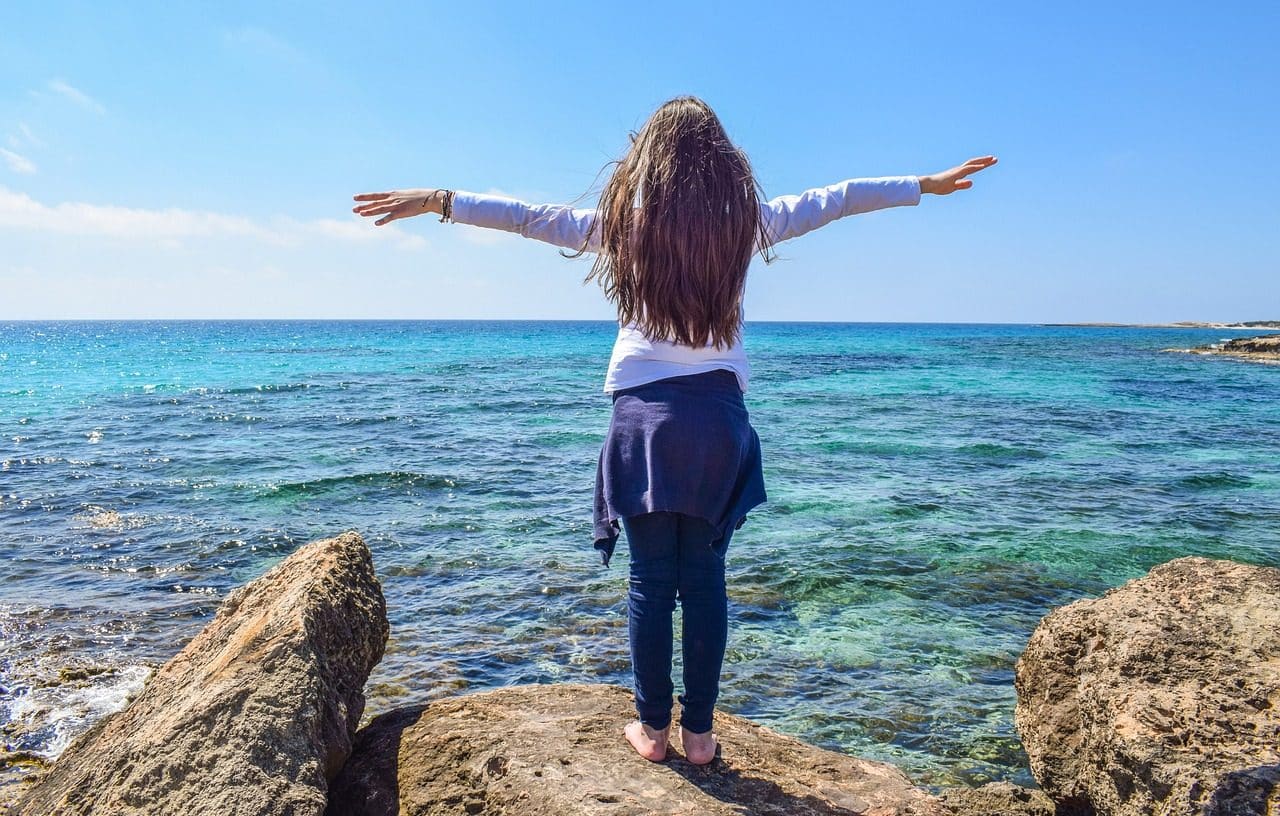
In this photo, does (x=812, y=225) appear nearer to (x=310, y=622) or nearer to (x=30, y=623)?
(x=310, y=622)

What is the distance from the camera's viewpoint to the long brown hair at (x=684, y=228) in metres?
2.98

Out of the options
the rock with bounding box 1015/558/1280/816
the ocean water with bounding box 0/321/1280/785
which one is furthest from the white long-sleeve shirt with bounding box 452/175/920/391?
the ocean water with bounding box 0/321/1280/785

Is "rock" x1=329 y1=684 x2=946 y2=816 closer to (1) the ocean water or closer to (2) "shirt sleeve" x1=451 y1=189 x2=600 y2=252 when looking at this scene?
(1) the ocean water

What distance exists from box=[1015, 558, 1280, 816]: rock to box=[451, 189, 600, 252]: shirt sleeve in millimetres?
2459

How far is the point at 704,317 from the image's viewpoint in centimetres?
302

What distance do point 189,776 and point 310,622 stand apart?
2.21 ft

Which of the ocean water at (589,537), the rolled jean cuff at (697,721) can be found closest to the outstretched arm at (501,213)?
the rolled jean cuff at (697,721)

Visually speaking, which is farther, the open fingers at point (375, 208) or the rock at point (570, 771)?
the open fingers at point (375, 208)

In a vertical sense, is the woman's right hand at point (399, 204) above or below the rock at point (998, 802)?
above

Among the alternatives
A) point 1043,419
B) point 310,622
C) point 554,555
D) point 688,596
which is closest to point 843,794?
point 688,596

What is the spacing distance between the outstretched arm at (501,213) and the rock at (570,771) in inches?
75.4

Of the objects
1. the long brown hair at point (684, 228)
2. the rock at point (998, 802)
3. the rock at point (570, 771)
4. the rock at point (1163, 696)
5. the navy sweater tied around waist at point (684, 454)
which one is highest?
the long brown hair at point (684, 228)

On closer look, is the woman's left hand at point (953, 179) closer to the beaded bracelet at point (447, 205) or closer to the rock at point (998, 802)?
the beaded bracelet at point (447, 205)

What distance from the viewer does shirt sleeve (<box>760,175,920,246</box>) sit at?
3172 mm
